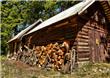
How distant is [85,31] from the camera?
48.6 feet

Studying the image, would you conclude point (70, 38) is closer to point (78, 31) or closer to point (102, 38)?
point (78, 31)

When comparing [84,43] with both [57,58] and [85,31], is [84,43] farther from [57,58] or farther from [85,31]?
[57,58]

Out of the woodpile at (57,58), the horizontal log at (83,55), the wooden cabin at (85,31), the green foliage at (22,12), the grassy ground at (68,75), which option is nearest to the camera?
the grassy ground at (68,75)

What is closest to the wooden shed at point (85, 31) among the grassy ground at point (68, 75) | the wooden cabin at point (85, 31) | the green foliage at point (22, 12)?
the wooden cabin at point (85, 31)

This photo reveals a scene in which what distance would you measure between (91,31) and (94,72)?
4455 millimetres

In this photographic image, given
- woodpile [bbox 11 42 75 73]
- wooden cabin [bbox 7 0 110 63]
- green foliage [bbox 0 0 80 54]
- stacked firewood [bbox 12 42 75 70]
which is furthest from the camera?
green foliage [bbox 0 0 80 54]

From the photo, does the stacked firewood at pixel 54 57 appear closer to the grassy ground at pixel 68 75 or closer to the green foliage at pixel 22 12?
the grassy ground at pixel 68 75

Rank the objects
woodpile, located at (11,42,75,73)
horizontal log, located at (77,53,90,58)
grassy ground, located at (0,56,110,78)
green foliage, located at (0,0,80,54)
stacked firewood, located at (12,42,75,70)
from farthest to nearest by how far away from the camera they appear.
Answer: green foliage, located at (0,0,80,54) → horizontal log, located at (77,53,90,58) → stacked firewood, located at (12,42,75,70) → woodpile, located at (11,42,75,73) → grassy ground, located at (0,56,110,78)

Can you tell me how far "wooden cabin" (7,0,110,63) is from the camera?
45.7 feet

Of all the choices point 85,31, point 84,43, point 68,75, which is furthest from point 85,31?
point 68,75

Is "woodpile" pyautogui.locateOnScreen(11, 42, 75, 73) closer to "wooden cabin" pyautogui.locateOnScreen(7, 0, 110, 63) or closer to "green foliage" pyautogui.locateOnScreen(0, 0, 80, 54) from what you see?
"wooden cabin" pyautogui.locateOnScreen(7, 0, 110, 63)

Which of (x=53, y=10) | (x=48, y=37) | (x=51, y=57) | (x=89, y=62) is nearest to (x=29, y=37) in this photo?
(x=48, y=37)

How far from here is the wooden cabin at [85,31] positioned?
13938mm

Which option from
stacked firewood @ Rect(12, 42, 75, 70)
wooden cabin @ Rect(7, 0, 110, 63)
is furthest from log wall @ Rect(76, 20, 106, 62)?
stacked firewood @ Rect(12, 42, 75, 70)
